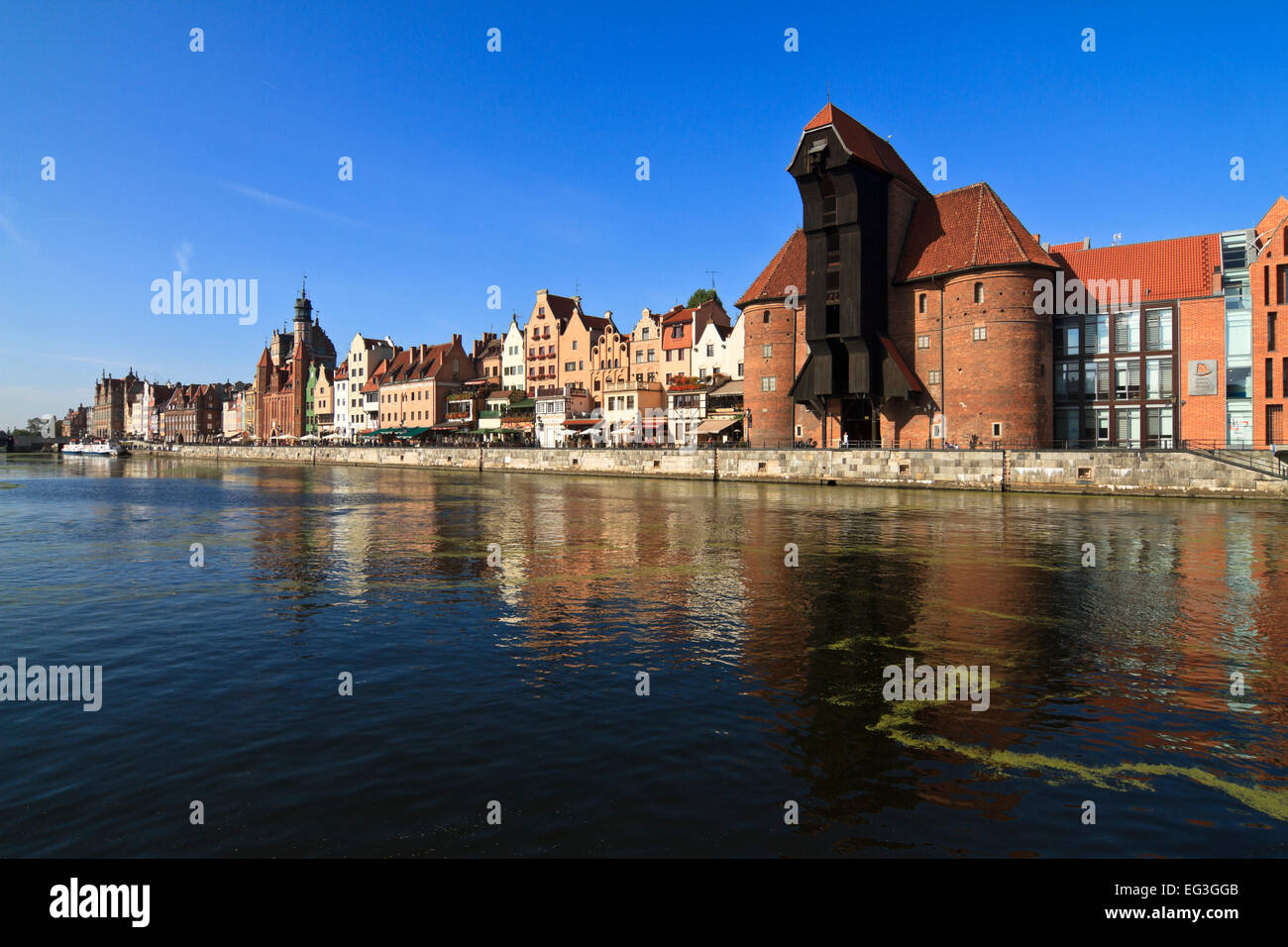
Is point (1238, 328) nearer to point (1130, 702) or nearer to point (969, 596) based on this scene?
point (969, 596)

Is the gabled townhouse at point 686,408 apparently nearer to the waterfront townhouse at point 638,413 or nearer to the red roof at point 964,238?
the waterfront townhouse at point 638,413

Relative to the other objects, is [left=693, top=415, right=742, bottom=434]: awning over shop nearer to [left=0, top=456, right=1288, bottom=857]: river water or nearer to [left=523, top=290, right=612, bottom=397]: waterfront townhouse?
[left=523, top=290, right=612, bottom=397]: waterfront townhouse

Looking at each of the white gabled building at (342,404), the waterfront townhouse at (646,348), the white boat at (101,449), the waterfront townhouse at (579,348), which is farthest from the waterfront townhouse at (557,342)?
the white boat at (101,449)

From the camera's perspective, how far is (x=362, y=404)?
467 ft

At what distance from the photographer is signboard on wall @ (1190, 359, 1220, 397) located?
56188 millimetres

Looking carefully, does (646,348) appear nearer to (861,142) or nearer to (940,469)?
(861,142)

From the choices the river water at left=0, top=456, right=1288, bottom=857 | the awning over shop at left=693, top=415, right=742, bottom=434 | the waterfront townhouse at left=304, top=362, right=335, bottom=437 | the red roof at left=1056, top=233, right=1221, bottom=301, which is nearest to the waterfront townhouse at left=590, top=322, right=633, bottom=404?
the awning over shop at left=693, top=415, right=742, bottom=434

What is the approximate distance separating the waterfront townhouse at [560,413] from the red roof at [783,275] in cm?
2983

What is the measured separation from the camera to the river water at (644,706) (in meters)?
6.92

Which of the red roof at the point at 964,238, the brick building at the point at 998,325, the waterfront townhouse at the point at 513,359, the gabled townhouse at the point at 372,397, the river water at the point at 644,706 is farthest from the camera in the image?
the gabled townhouse at the point at 372,397

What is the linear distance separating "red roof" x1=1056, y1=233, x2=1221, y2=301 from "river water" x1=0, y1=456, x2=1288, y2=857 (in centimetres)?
4358

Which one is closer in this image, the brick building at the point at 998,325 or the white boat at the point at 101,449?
the brick building at the point at 998,325
